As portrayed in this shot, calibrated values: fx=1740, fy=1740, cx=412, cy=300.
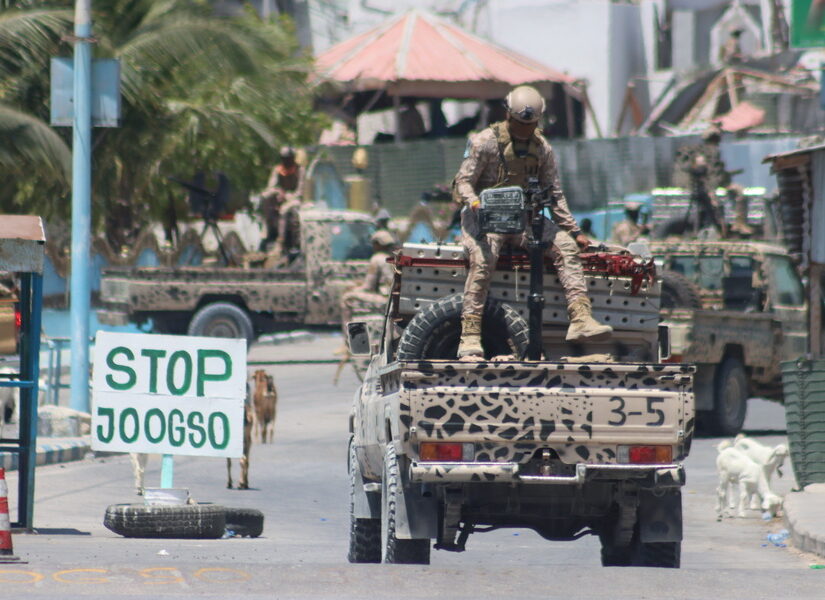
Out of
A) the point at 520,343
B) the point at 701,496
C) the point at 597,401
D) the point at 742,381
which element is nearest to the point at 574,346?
the point at 520,343

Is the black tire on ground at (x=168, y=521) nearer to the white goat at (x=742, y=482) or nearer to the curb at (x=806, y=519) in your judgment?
the curb at (x=806, y=519)

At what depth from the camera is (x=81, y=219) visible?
65.4 ft

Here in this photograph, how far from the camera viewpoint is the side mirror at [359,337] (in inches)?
473

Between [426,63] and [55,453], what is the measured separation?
25.6m

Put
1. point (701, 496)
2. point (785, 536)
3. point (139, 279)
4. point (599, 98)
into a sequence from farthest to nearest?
point (599, 98), point (139, 279), point (701, 496), point (785, 536)

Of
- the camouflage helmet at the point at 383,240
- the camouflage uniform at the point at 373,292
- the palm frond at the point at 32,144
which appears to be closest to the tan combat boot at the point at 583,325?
the camouflage uniform at the point at 373,292

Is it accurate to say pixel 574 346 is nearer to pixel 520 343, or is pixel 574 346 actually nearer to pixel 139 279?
pixel 520 343

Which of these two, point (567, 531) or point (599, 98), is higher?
point (599, 98)

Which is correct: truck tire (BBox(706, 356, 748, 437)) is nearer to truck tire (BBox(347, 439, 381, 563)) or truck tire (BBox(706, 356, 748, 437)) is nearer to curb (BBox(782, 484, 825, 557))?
curb (BBox(782, 484, 825, 557))

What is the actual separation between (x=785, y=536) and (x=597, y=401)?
458 cm

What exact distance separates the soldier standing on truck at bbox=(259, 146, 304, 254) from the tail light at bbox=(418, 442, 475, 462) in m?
19.2

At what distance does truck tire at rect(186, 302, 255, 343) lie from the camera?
2727 cm

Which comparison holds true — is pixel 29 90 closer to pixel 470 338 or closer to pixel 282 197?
pixel 282 197

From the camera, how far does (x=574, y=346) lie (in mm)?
11086
